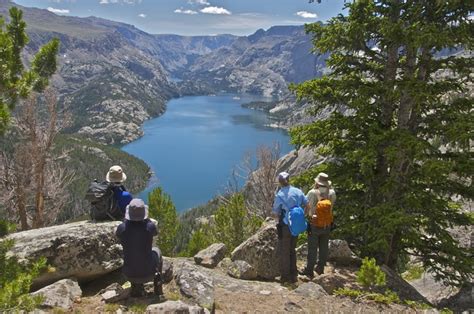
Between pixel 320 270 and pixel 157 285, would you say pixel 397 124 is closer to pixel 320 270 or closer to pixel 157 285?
pixel 320 270

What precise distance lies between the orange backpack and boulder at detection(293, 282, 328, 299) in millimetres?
1542

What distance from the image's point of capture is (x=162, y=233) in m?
21.0

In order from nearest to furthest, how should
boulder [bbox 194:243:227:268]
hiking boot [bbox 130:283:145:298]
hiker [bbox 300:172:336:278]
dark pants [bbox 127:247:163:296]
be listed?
dark pants [bbox 127:247:163:296] < hiking boot [bbox 130:283:145:298] < hiker [bbox 300:172:336:278] < boulder [bbox 194:243:227:268]

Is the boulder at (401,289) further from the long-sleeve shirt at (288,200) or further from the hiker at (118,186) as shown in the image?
the hiker at (118,186)

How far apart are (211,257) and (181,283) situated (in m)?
3.37

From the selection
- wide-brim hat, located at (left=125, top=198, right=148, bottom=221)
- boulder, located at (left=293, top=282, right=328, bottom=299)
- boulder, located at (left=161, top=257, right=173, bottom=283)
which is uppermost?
wide-brim hat, located at (left=125, top=198, right=148, bottom=221)

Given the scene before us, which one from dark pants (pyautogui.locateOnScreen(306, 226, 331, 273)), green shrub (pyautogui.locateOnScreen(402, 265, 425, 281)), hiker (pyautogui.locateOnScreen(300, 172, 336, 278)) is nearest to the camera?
hiker (pyautogui.locateOnScreen(300, 172, 336, 278))

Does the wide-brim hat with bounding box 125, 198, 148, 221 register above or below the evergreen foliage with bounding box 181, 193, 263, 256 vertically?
above

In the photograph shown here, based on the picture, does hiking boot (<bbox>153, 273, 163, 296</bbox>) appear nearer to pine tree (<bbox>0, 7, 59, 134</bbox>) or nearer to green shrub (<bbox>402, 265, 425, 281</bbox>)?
pine tree (<bbox>0, 7, 59, 134</bbox>)

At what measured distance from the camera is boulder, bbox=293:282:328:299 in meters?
9.19

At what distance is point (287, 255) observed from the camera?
33.6 ft

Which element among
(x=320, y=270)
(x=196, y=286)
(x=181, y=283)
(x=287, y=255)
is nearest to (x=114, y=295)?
(x=181, y=283)

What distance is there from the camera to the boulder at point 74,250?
365 inches

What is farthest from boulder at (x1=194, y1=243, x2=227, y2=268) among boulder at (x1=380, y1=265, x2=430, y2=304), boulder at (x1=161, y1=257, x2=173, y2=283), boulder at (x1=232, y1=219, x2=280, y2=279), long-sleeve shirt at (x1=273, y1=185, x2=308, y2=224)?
boulder at (x1=380, y1=265, x2=430, y2=304)
